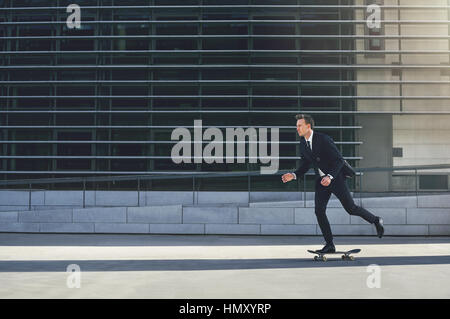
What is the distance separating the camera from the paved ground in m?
4.91

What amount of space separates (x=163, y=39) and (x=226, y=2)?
7.77 feet

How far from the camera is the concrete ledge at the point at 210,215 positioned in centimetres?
1144

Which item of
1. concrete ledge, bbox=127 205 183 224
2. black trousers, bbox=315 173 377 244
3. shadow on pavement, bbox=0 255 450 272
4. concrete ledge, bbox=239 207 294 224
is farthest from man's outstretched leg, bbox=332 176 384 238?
concrete ledge, bbox=127 205 183 224

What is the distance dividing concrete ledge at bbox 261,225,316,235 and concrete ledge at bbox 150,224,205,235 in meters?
1.48

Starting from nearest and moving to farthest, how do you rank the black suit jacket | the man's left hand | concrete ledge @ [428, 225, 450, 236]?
the man's left hand, the black suit jacket, concrete ledge @ [428, 225, 450, 236]

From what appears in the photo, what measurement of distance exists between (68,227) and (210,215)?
3278 mm

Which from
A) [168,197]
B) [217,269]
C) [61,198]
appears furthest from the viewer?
[61,198]

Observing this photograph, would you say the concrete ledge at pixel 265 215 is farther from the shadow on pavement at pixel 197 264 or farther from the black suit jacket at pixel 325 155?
the black suit jacket at pixel 325 155

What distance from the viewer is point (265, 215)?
11398 mm

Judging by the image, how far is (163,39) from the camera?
16.5 m

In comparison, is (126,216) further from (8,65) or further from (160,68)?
(8,65)

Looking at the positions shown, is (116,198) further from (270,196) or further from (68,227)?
(270,196)

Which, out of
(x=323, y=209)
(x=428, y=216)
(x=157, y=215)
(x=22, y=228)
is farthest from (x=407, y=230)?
(x=22, y=228)

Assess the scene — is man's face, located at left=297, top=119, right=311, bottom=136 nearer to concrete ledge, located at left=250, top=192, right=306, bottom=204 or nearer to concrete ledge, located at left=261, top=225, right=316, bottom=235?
concrete ledge, located at left=261, top=225, right=316, bottom=235
